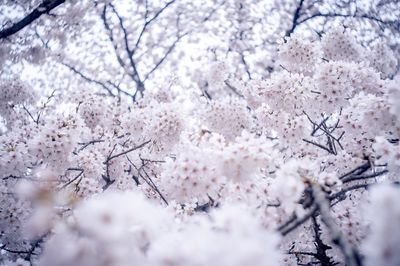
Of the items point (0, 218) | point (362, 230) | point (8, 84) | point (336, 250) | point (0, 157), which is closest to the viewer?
point (362, 230)

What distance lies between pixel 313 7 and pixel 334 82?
805 cm

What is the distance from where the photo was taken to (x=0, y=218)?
4.97 metres

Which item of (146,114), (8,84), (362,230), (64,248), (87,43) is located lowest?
(64,248)

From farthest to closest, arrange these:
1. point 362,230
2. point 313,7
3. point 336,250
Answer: point 313,7, point 336,250, point 362,230

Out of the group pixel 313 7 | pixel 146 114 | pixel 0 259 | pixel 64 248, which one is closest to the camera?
pixel 64 248

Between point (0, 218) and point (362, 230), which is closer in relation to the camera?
point (362, 230)

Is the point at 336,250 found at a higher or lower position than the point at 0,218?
lower

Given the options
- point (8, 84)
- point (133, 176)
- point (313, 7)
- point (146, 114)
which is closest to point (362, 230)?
point (146, 114)

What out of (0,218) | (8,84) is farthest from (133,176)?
(8,84)

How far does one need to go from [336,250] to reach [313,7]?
9692 millimetres

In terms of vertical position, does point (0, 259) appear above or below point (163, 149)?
below

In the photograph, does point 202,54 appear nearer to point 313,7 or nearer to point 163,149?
point 313,7

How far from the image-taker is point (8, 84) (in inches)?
273

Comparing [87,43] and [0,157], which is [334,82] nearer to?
[0,157]
